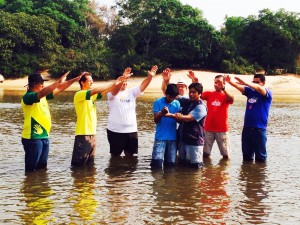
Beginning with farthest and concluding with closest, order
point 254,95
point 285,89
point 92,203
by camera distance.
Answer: point 285,89 < point 254,95 < point 92,203

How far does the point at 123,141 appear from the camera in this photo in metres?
10.0

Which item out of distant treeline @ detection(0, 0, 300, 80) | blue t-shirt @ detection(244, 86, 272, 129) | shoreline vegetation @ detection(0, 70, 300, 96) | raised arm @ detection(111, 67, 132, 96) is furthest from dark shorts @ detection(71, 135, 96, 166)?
distant treeline @ detection(0, 0, 300, 80)

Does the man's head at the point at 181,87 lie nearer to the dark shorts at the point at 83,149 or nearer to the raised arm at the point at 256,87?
the raised arm at the point at 256,87

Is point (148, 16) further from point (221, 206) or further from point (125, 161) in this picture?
point (221, 206)

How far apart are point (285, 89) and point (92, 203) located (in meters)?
39.8

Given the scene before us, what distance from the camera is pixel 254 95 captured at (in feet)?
31.7

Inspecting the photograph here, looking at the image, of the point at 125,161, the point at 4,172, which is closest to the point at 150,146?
the point at 125,161

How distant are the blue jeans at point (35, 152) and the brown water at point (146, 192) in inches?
7.0

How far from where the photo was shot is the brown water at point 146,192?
20.8 ft

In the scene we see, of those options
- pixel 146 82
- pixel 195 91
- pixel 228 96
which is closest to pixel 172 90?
pixel 195 91

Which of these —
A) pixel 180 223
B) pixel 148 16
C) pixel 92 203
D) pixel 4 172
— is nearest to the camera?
pixel 180 223

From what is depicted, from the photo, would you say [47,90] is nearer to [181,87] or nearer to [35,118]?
[35,118]

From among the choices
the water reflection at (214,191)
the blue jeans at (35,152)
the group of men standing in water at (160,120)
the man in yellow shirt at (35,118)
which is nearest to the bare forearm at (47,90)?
the group of men standing in water at (160,120)

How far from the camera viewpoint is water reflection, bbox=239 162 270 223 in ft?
21.4
